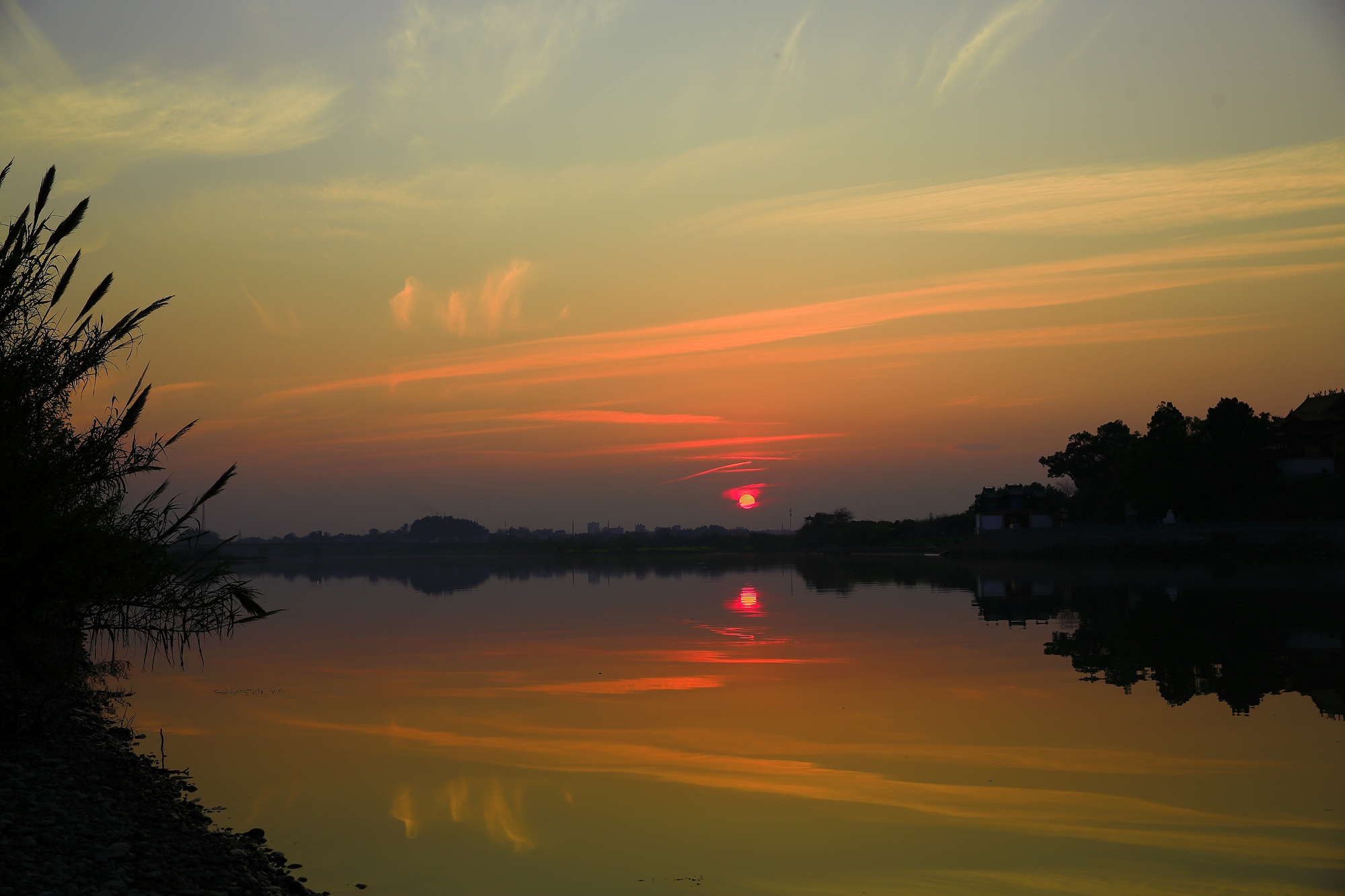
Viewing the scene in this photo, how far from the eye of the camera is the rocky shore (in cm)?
1041

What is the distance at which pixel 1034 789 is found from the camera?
1560cm

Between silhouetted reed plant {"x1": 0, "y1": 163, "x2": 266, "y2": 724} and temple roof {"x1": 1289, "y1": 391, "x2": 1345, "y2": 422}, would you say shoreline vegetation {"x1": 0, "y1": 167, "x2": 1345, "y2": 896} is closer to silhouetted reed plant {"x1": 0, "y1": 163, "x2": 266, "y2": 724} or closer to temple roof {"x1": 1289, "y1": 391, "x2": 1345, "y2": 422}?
silhouetted reed plant {"x1": 0, "y1": 163, "x2": 266, "y2": 724}

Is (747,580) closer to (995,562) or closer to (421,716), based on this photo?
(995,562)

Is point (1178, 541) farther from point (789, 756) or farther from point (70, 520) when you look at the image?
point (70, 520)

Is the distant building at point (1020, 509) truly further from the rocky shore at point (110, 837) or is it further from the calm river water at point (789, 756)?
the rocky shore at point (110, 837)

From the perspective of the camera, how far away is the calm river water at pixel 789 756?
12500mm

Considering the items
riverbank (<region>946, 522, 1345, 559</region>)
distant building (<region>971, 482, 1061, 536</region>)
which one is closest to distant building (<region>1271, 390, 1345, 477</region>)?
riverbank (<region>946, 522, 1345, 559</region>)

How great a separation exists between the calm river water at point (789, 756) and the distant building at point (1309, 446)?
71.6 meters

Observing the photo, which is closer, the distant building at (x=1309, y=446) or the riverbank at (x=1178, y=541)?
the riverbank at (x=1178, y=541)

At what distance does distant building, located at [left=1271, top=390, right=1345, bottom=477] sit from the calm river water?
71.6 m

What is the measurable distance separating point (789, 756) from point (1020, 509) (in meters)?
133

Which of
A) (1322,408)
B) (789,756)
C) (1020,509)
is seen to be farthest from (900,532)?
(789,756)

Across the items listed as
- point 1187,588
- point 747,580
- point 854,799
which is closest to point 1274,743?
point 854,799

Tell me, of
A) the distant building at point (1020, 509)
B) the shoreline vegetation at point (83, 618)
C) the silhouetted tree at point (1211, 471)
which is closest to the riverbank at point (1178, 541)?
the silhouetted tree at point (1211, 471)
